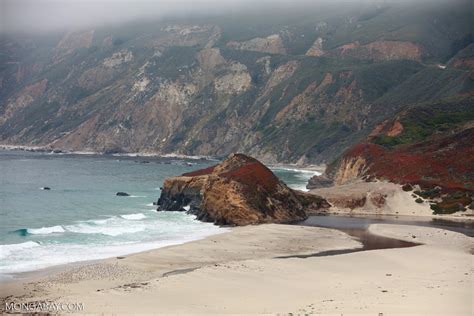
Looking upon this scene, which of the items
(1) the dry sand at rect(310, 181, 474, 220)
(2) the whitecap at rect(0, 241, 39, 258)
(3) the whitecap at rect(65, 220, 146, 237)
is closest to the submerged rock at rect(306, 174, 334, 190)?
(1) the dry sand at rect(310, 181, 474, 220)

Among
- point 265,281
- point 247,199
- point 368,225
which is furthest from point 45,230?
point 368,225

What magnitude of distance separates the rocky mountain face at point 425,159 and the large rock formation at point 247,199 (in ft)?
38.1

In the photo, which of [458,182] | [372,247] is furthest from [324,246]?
[458,182]

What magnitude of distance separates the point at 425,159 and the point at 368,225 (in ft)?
74.9

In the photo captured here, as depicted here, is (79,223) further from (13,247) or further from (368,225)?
(368,225)

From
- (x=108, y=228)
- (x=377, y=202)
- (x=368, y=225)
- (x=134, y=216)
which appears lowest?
(x=134, y=216)

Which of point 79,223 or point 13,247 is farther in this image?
point 79,223

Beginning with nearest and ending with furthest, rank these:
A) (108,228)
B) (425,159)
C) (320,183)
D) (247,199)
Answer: (108,228), (247,199), (425,159), (320,183)

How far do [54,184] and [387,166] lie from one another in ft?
194

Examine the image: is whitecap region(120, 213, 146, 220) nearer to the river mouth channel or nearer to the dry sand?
the river mouth channel

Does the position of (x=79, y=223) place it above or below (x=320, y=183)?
above

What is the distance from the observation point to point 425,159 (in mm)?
78750

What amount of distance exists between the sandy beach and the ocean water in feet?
14.4

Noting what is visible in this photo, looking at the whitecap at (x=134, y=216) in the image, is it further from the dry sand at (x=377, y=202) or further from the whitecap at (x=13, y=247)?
the dry sand at (x=377, y=202)
